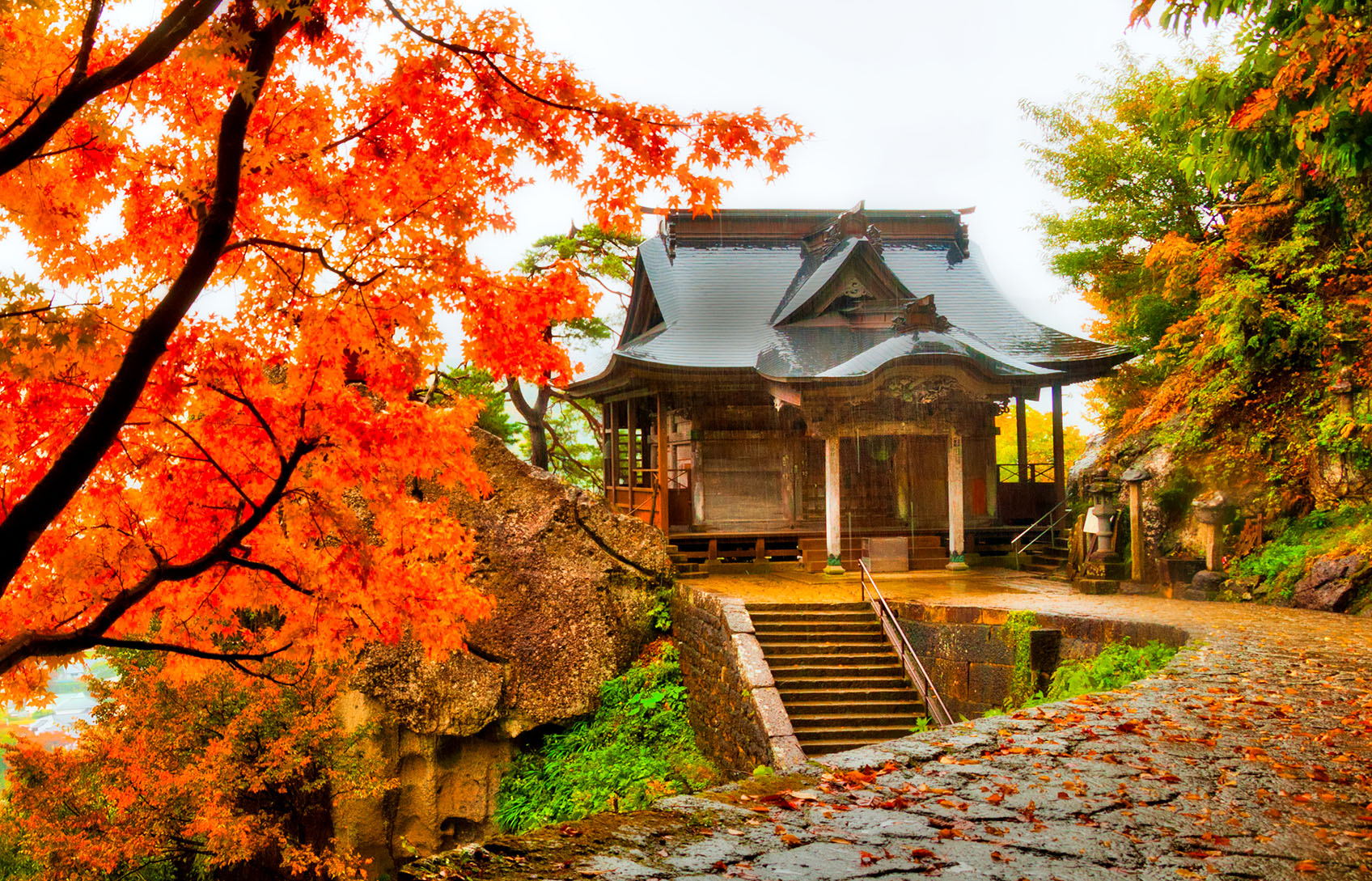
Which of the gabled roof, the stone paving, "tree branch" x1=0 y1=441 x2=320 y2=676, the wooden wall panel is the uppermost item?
the gabled roof

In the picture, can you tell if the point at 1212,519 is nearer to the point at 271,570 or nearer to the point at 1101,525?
the point at 1101,525

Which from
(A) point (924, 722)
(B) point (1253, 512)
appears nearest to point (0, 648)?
(A) point (924, 722)

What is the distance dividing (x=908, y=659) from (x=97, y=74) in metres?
10.5

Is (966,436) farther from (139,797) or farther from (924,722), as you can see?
(139,797)

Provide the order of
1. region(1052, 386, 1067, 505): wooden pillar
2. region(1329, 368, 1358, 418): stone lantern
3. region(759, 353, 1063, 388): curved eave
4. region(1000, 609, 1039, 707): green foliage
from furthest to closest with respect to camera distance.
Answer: region(1052, 386, 1067, 505): wooden pillar < region(759, 353, 1063, 388): curved eave < region(1329, 368, 1358, 418): stone lantern < region(1000, 609, 1039, 707): green foliage

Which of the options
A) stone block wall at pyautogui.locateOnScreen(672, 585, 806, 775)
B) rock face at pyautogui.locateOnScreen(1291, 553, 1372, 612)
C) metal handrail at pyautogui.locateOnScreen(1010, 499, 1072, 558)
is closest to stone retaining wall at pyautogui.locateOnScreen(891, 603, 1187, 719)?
stone block wall at pyautogui.locateOnScreen(672, 585, 806, 775)

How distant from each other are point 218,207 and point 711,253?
18633mm

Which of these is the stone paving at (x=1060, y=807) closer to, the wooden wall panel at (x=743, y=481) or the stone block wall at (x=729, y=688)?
the stone block wall at (x=729, y=688)

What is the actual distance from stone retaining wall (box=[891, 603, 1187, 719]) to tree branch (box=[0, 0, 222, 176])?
9960 millimetres

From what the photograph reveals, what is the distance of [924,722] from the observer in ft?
35.1

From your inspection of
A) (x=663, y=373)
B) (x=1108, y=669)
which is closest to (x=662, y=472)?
(x=663, y=373)

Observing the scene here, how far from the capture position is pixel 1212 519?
13.3 m

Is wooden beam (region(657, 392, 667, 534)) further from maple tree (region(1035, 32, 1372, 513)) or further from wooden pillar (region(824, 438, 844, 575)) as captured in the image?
maple tree (region(1035, 32, 1372, 513))

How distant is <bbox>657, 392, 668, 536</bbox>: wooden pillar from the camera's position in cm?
1741
